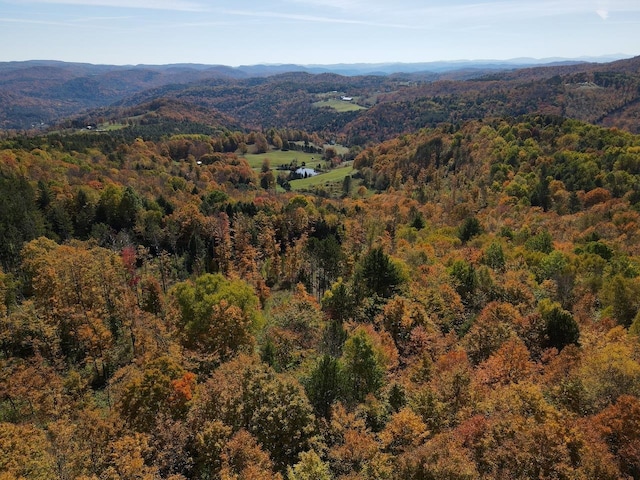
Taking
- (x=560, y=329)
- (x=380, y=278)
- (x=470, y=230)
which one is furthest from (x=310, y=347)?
(x=470, y=230)

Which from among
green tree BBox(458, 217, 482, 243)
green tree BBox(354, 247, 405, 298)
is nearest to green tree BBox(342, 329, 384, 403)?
green tree BBox(354, 247, 405, 298)

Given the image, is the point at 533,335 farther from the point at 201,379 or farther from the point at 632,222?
the point at 632,222

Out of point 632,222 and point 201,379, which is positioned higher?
point 632,222

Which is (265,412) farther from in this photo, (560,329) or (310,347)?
(560,329)

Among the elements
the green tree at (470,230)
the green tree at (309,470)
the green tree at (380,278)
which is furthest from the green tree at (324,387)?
the green tree at (470,230)

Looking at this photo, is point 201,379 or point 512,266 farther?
point 512,266

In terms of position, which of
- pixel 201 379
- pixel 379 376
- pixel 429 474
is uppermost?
pixel 429 474

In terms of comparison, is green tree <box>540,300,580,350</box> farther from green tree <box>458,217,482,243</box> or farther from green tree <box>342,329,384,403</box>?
green tree <box>458,217,482,243</box>

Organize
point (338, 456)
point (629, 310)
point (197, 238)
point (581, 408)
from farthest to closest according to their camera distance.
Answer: point (197, 238)
point (629, 310)
point (581, 408)
point (338, 456)

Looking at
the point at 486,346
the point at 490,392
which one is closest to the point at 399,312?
the point at 486,346
